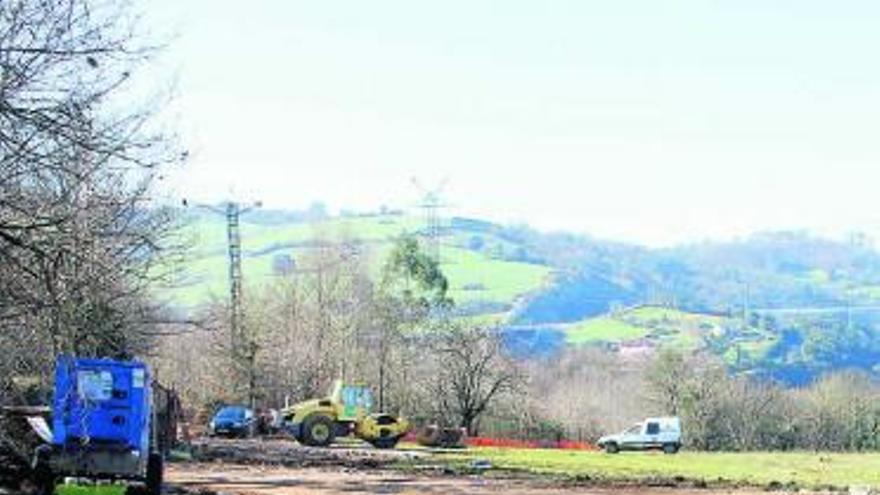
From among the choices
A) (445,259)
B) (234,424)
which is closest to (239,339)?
(234,424)

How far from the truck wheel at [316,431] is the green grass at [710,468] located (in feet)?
16.6

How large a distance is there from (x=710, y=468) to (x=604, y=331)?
4976 inches

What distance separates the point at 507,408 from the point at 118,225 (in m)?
50.4

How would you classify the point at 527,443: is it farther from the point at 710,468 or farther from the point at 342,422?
the point at 710,468

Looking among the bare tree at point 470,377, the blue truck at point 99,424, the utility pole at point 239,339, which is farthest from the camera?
the bare tree at point 470,377

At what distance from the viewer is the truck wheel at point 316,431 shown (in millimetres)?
52562

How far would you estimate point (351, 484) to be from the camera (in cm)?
3095

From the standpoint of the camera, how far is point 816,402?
7950cm

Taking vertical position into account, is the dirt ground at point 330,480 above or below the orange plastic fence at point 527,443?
above

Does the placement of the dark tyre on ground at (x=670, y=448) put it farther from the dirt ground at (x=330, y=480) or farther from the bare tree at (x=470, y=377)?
the dirt ground at (x=330, y=480)

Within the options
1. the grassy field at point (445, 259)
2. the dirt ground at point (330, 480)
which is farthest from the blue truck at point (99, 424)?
the grassy field at point (445, 259)

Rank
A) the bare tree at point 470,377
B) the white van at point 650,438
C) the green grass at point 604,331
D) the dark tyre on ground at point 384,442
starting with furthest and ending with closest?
the green grass at point 604,331
the bare tree at point 470,377
the white van at point 650,438
the dark tyre on ground at point 384,442

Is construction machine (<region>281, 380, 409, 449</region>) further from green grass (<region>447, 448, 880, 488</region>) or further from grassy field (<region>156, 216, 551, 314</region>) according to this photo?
grassy field (<region>156, 216, 551, 314</region>)

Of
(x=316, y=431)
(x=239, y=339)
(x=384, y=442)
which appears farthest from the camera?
(x=239, y=339)
